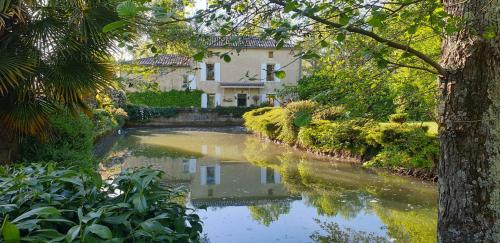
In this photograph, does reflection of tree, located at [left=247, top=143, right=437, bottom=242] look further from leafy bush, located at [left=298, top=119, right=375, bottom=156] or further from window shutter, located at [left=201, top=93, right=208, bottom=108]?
window shutter, located at [left=201, top=93, right=208, bottom=108]

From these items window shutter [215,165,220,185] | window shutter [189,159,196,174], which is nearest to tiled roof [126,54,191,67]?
window shutter [215,165,220,185]

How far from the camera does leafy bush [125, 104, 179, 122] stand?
97.6ft

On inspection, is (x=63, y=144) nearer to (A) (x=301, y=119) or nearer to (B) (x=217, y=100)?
(A) (x=301, y=119)

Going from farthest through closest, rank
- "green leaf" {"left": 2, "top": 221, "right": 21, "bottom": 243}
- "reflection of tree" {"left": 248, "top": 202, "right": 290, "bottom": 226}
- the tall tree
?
"reflection of tree" {"left": 248, "top": 202, "right": 290, "bottom": 226}
the tall tree
"green leaf" {"left": 2, "top": 221, "right": 21, "bottom": 243}

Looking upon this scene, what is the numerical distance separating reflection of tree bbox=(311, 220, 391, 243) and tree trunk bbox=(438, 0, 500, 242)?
10.8ft

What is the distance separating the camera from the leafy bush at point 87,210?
1707 mm

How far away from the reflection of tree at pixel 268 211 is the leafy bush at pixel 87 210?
4552 mm

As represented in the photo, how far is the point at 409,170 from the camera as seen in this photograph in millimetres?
10875

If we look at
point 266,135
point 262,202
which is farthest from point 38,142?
point 266,135

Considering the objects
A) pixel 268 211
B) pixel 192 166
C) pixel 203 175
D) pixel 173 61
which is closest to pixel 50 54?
pixel 173 61

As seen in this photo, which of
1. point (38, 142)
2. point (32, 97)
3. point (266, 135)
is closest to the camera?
point (32, 97)

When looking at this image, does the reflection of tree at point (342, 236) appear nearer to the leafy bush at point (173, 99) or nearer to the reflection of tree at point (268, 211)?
the reflection of tree at point (268, 211)

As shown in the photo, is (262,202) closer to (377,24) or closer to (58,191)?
(58,191)

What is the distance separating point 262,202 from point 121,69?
139 inches
